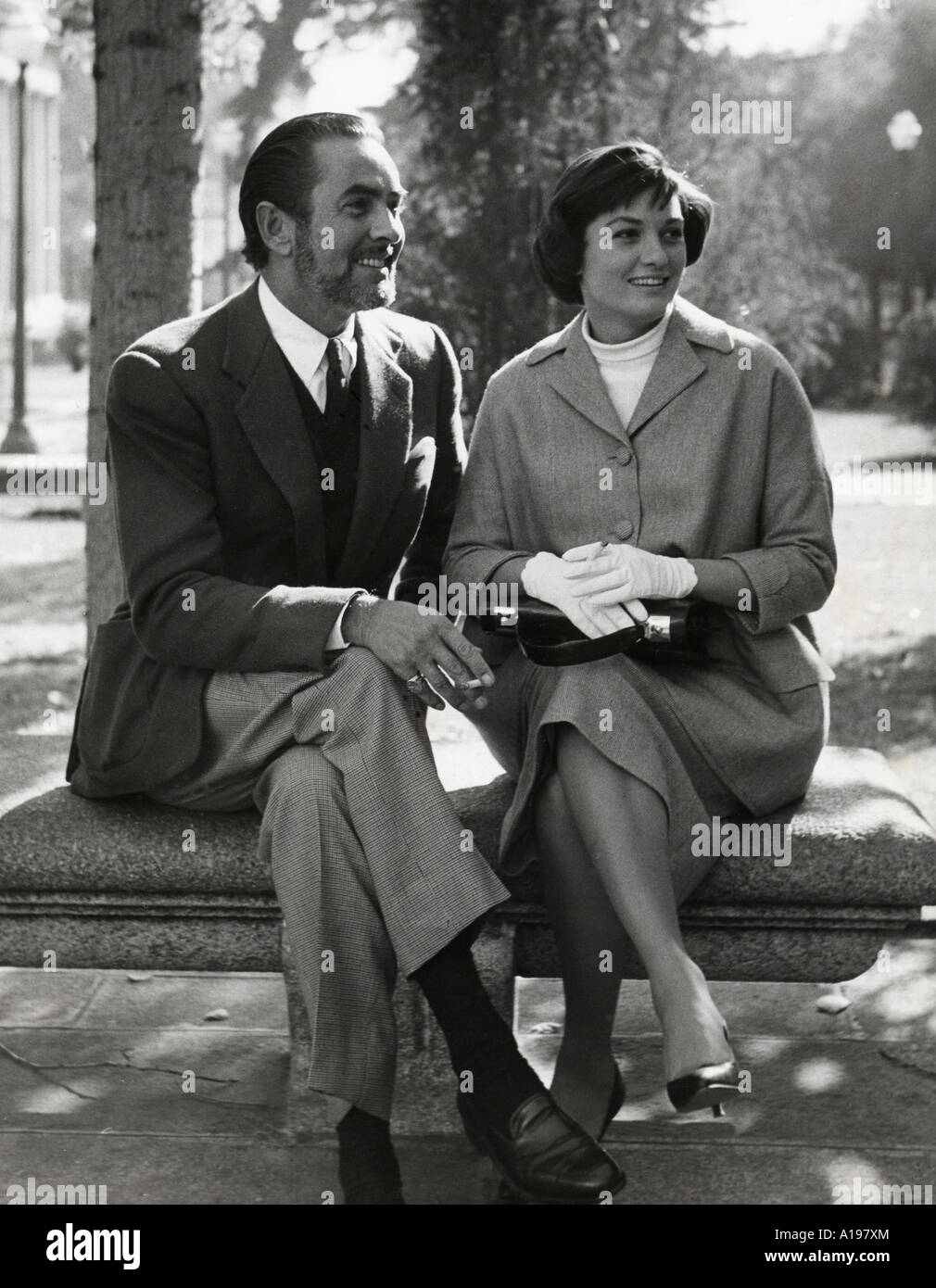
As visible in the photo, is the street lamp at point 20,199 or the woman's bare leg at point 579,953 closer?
the woman's bare leg at point 579,953

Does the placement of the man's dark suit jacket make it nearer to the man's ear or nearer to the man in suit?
the man in suit

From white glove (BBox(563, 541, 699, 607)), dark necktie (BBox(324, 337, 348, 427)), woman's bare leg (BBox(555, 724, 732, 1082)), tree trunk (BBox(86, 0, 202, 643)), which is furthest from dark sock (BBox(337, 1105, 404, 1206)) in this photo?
tree trunk (BBox(86, 0, 202, 643))

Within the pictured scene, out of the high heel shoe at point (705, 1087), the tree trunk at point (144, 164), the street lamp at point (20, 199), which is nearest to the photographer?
the high heel shoe at point (705, 1087)

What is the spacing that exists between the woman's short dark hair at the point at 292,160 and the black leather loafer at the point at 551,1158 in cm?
176

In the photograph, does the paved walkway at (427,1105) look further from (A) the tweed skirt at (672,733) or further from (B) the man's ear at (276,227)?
(B) the man's ear at (276,227)

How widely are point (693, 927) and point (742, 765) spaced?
0.32 meters

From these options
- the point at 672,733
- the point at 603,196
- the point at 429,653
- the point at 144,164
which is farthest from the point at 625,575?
the point at 144,164

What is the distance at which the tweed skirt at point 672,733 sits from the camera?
3.28 meters

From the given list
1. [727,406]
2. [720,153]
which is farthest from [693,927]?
[720,153]

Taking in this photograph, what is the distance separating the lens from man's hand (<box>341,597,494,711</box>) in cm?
317

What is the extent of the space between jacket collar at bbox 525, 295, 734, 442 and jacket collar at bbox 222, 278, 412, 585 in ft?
1.08

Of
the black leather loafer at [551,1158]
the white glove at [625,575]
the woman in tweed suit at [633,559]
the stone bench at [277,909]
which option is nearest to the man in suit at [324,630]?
the black leather loafer at [551,1158]

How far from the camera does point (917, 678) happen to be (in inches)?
305

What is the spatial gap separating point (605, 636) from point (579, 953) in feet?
1.92
